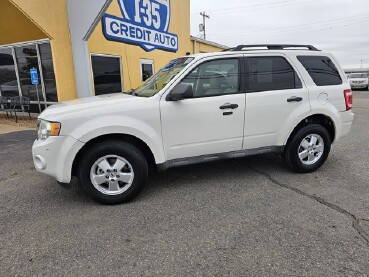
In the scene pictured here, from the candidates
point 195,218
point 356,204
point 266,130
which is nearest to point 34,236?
point 195,218

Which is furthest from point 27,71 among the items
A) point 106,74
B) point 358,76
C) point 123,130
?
point 358,76

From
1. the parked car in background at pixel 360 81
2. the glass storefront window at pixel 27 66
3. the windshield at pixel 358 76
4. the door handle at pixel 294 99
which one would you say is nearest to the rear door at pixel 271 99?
the door handle at pixel 294 99

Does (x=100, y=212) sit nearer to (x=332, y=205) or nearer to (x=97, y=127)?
(x=97, y=127)

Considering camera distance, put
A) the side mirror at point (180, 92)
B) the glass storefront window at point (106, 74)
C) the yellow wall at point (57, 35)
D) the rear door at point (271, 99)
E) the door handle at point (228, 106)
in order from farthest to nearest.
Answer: the glass storefront window at point (106, 74), the yellow wall at point (57, 35), the rear door at point (271, 99), the door handle at point (228, 106), the side mirror at point (180, 92)

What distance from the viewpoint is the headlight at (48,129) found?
3240mm

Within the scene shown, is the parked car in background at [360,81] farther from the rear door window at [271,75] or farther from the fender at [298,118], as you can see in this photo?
the rear door window at [271,75]

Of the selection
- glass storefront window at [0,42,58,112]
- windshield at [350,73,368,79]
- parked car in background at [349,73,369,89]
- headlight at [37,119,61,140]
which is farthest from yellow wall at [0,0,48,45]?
windshield at [350,73,368,79]

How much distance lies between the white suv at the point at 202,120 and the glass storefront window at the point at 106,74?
644cm

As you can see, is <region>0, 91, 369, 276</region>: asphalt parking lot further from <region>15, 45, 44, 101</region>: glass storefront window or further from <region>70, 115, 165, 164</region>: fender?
<region>15, 45, 44, 101</region>: glass storefront window

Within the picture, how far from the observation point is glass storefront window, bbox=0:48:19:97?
1048cm

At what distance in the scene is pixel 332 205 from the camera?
339cm

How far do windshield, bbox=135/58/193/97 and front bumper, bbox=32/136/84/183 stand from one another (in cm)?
117

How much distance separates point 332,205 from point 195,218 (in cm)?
168

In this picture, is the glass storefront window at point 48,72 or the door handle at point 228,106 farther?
the glass storefront window at point 48,72
